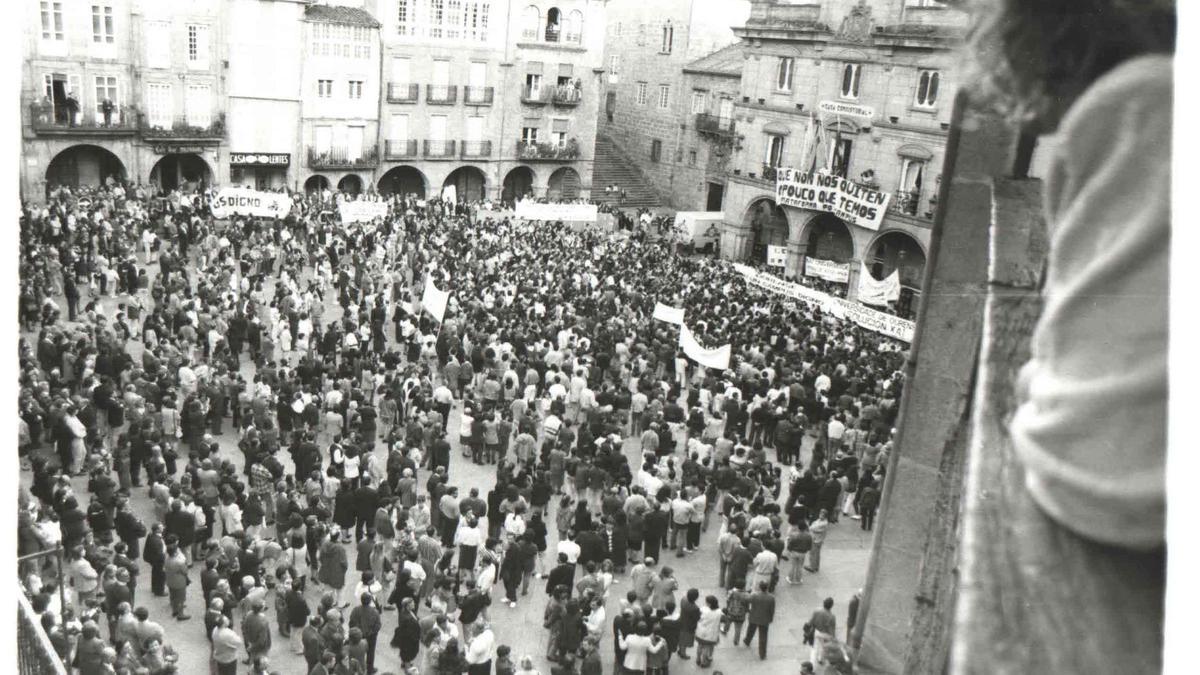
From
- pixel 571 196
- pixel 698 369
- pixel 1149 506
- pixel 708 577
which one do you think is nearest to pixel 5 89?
pixel 1149 506

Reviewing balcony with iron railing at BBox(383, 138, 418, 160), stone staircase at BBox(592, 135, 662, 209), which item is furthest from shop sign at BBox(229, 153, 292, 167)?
stone staircase at BBox(592, 135, 662, 209)

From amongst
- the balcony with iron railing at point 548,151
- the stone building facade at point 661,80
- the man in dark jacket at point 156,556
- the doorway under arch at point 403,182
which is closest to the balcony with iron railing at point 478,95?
the balcony with iron railing at point 548,151

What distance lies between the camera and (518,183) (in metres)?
50.1

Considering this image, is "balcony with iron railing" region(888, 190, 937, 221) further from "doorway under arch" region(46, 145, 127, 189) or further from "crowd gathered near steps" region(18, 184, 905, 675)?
"doorway under arch" region(46, 145, 127, 189)

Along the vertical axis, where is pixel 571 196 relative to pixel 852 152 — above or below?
below

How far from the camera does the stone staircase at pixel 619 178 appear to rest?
51406 millimetres

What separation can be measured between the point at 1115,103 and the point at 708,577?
544 inches

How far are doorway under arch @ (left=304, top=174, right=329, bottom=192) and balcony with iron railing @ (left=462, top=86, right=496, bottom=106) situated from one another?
7.03m

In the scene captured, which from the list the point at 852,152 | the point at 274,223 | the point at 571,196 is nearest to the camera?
the point at 274,223

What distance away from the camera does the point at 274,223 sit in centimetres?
3225

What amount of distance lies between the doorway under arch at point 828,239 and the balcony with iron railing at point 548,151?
15207 millimetres

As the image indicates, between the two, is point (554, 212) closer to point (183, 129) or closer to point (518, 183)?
point (183, 129)

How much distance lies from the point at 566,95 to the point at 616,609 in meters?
37.1

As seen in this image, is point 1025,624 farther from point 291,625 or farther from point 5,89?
point 291,625
